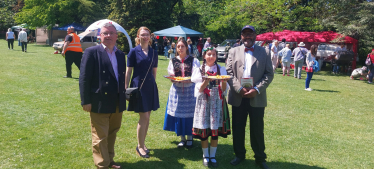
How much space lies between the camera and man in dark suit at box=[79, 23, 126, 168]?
144 inches

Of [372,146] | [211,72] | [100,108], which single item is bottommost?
[372,146]

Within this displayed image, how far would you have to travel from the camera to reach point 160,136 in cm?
565

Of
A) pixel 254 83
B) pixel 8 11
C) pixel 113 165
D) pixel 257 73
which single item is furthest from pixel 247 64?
pixel 8 11

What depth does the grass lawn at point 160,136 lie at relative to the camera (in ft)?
14.9

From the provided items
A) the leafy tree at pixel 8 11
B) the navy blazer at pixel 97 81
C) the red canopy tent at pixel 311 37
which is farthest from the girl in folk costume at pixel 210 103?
the leafy tree at pixel 8 11

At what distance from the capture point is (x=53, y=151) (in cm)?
464

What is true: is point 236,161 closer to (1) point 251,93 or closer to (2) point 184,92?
(1) point 251,93

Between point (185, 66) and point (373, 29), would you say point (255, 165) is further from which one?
point (373, 29)

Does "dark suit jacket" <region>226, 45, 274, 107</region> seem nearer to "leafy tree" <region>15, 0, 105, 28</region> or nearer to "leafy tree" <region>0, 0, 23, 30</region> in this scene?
"leafy tree" <region>15, 0, 105, 28</region>

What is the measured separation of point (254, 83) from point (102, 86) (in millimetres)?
2106

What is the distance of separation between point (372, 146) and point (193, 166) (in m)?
3.67

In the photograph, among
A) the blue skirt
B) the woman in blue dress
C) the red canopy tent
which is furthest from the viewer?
the red canopy tent

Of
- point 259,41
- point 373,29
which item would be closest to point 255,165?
point 373,29

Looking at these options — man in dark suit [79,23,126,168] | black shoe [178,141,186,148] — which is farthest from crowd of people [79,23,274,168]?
black shoe [178,141,186,148]
